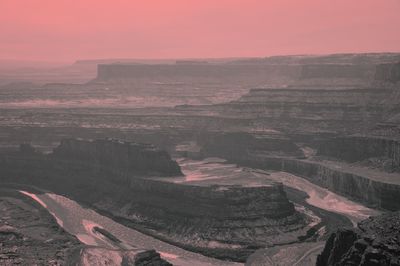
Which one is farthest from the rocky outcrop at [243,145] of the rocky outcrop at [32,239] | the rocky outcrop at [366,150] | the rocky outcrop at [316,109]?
the rocky outcrop at [32,239]

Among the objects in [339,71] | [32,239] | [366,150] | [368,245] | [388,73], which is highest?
[388,73]

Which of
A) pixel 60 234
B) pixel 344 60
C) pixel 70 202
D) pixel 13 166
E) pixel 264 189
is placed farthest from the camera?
pixel 344 60

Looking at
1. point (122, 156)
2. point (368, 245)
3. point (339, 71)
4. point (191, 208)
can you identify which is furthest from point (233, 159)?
point (368, 245)

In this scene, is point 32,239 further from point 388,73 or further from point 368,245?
point 388,73

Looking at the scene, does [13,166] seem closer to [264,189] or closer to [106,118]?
[106,118]

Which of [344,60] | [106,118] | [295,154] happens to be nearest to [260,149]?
[295,154]

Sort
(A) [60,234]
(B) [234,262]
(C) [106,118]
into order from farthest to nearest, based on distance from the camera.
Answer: (C) [106,118] < (A) [60,234] < (B) [234,262]

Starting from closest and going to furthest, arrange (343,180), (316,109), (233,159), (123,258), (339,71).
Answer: (123,258), (343,180), (233,159), (316,109), (339,71)
